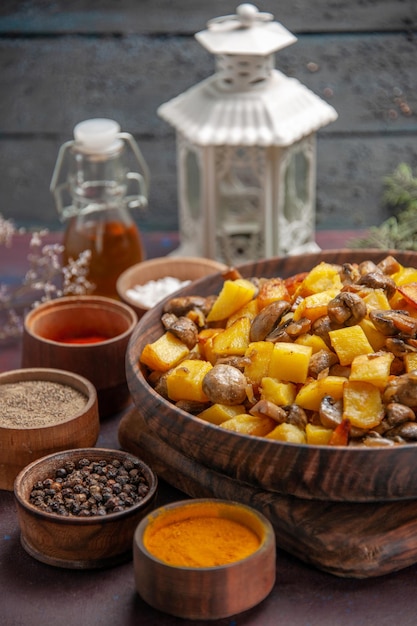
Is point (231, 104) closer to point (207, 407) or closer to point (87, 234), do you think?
point (87, 234)

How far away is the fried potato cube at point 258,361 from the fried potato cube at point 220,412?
0.16ft

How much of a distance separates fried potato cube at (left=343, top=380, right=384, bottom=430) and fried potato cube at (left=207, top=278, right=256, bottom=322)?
0.91 ft

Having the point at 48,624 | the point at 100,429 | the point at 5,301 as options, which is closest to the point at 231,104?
the point at 5,301

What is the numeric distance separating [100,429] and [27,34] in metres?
1.39

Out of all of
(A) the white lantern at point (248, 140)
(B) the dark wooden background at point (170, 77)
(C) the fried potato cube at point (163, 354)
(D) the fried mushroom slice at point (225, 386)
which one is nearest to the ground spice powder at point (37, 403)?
(C) the fried potato cube at point (163, 354)

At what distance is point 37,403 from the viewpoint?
56.1 inches

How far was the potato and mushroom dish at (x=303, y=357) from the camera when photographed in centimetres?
120

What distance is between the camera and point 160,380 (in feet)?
4.40

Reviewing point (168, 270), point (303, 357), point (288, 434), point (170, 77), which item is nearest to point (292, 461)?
point (288, 434)

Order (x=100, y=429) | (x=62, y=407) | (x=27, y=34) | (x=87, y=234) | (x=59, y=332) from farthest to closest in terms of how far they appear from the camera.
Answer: (x=27, y=34)
(x=87, y=234)
(x=59, y=332)
(x=100, y=429)
(x=62, y=407)

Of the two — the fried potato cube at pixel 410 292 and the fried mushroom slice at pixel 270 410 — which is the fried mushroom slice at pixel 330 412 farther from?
the fried potato cube at pixel 410 292

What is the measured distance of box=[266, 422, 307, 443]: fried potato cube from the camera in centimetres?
119

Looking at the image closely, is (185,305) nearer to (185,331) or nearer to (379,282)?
(185,331)

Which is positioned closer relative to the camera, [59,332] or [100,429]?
[100,429]
